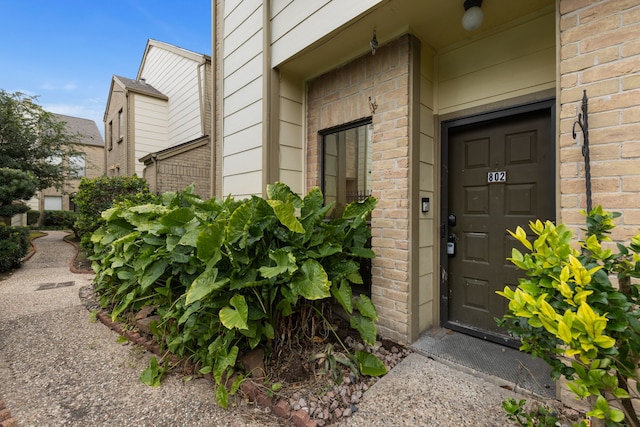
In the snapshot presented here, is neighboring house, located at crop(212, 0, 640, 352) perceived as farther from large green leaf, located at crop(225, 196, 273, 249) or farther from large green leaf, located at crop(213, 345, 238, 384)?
large green leaf, located at crop(213, 345, 238, 384)

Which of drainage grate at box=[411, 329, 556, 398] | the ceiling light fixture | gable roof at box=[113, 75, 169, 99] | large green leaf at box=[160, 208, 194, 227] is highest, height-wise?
gable roof at box=[113, 75, 169, 99]

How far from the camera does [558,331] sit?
89cm

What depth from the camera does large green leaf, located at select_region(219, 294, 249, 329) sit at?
173cm

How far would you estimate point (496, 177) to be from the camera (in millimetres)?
2564

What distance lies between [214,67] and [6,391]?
4.30 metres

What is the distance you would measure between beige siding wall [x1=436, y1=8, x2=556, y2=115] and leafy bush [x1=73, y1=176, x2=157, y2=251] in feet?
19.1

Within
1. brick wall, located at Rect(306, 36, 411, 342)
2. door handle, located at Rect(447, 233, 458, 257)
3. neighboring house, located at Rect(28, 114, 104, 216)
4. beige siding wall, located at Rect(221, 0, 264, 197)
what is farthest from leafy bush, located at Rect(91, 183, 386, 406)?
neighboring house, located at Rect(28, 114, 104, 216)

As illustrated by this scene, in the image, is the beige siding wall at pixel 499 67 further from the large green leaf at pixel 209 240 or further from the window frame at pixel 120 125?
the window frame at pixel 120 125

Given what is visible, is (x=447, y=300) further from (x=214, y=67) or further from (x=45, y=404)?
(x=214, y=67)

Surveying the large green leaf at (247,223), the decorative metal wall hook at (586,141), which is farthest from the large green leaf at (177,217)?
the decorative metal wall hook at (586,141)

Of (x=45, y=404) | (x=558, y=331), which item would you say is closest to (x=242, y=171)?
(x=45, y=404)

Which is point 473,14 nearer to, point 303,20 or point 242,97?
point 303,20

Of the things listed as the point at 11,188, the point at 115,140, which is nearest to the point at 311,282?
the point at 11,188

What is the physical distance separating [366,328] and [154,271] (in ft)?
6.19
